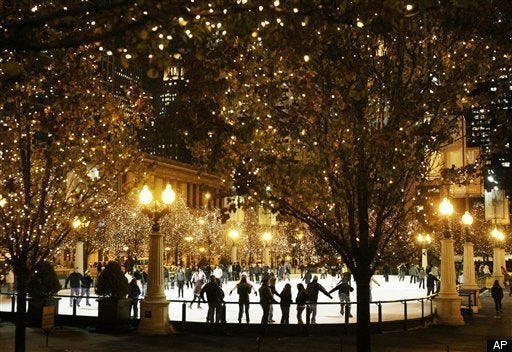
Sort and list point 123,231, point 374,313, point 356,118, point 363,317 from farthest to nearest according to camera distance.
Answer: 1. point 123,231
2. point 374,313
3. point 363,317
4. point 356,118

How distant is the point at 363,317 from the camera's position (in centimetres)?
1298

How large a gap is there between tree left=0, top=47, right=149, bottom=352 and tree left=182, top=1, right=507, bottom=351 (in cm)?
436

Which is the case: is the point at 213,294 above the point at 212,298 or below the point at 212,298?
above

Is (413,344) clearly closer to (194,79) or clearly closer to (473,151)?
(194,79)

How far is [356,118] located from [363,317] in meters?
3.84

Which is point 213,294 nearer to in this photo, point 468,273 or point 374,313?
point 374,313

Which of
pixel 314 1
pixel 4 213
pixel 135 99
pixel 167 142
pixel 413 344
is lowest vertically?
pixel 413 344

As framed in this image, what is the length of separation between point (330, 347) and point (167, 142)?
8.52 m

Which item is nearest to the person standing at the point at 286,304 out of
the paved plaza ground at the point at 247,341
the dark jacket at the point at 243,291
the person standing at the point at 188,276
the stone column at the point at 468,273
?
the paved plaza ground at the point at 247,341

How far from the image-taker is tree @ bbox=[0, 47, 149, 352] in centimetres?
1472

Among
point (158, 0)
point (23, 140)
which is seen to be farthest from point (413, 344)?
point (158, 0)

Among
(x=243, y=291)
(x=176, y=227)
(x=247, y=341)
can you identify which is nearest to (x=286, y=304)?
(x=243, y=291)

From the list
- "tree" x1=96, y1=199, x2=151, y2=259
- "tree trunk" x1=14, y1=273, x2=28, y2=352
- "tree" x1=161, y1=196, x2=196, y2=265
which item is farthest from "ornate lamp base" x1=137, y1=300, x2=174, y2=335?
"tree" x1=161, y1=196, x2=196, y2=265

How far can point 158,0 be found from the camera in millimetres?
6688
